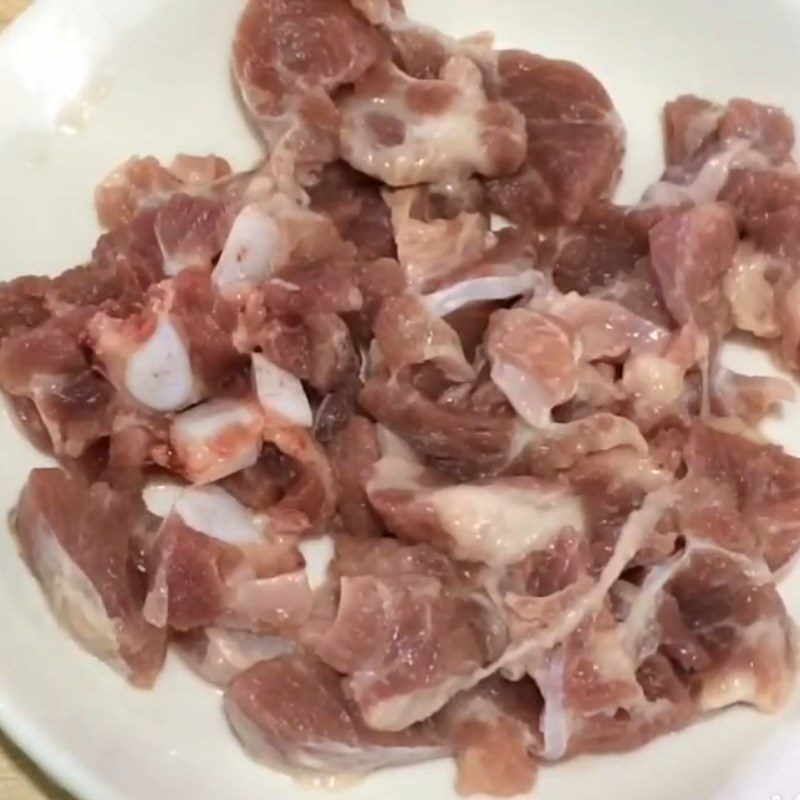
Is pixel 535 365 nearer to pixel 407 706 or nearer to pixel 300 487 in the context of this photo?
pixel 300 487

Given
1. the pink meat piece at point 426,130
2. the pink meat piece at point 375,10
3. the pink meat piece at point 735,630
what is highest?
the pink meat piece at point 375,10

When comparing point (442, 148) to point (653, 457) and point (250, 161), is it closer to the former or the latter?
point (250, 161)

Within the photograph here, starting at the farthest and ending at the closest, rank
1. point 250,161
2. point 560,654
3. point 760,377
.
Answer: point 250,161 < point 760,377 < point 560,654

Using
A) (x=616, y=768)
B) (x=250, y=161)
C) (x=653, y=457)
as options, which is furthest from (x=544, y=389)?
(x=250, y=161)

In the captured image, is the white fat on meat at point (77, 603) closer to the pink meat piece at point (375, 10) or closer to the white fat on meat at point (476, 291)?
the white fat on meat at point (476, 291)

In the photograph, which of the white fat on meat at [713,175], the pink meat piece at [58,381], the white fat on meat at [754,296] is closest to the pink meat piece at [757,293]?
the white fat on meat at [754,296]

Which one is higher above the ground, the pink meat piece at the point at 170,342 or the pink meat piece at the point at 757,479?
the pink meat piece at the point at 170,342

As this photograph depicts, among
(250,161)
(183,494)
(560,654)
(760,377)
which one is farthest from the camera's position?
(250,161)

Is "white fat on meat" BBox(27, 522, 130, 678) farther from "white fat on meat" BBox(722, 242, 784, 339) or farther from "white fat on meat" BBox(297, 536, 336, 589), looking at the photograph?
"white fat on meat" BBox(722, 242, 784, 339)
